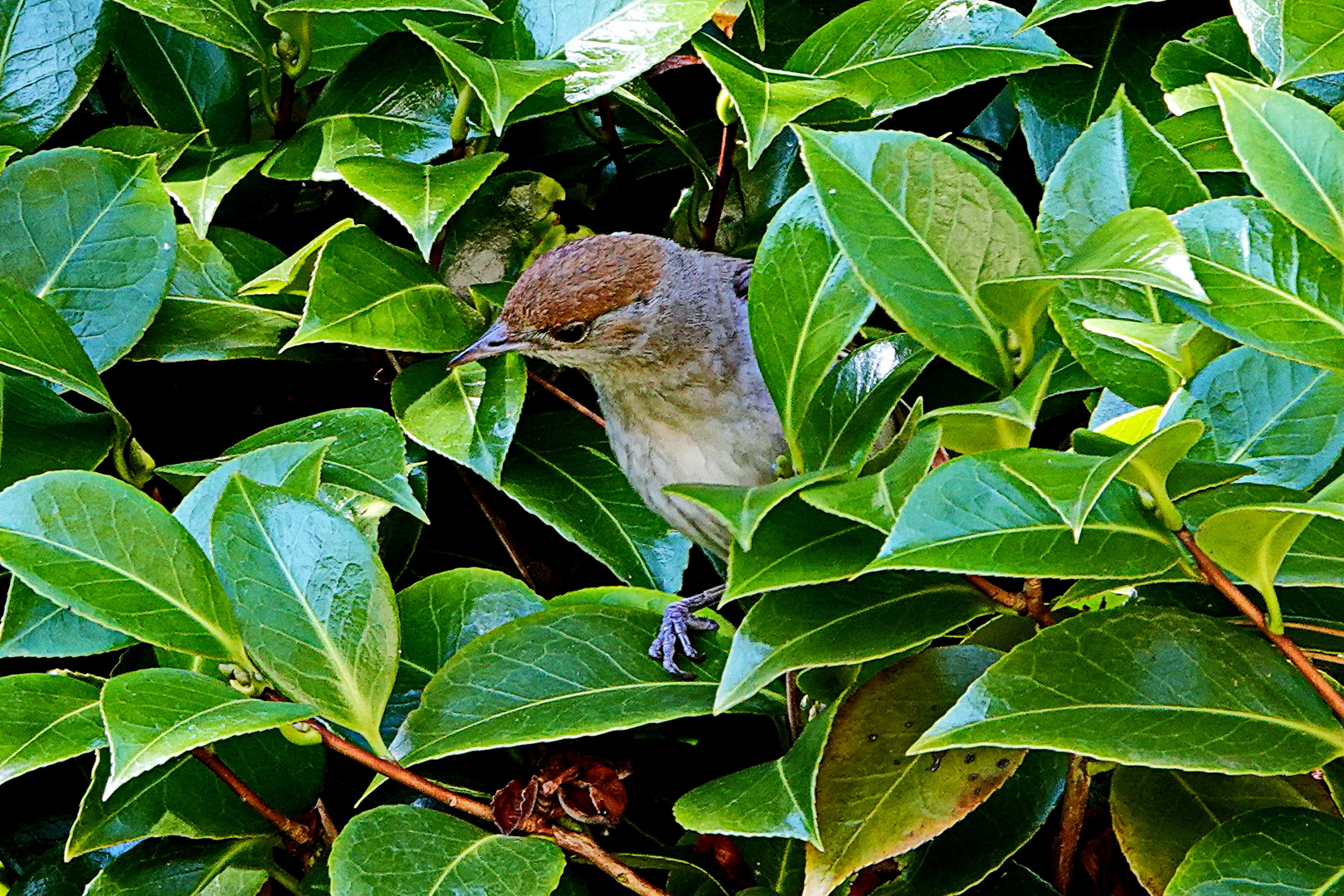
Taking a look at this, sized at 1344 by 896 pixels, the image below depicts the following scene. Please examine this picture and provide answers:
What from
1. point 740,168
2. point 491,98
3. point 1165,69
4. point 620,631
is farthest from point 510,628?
point 1165,69

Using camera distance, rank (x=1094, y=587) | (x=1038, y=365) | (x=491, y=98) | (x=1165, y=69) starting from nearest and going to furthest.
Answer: (x=1038, y=365) < (x=1094, y=587) < (x=491, y=98) < (x=1165, y=69)

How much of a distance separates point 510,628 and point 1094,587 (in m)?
0.63

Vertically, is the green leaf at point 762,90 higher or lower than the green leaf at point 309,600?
higher

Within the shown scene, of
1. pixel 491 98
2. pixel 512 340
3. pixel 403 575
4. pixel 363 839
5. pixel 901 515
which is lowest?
pixel 403 575

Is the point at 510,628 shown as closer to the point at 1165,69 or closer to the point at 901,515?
the point at 901,515

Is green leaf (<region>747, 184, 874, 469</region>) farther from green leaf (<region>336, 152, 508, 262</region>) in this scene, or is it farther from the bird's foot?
green leaf (<region>336, 152, 508, 262</region>)

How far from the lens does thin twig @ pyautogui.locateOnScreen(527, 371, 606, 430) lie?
2398 mm

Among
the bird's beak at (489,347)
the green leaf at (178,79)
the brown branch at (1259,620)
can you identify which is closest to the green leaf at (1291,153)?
the brown branch at (1259,620)

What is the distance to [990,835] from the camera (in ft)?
4.94

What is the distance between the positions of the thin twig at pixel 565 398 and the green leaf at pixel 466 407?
11.5 inches

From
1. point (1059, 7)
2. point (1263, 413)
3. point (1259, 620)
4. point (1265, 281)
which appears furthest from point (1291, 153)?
point (1059, 7)

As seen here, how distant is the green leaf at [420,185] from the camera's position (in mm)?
1827

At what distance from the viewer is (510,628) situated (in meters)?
1.63

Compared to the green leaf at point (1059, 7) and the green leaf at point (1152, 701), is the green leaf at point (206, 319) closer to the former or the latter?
the green leaf at point (1059, 7)
